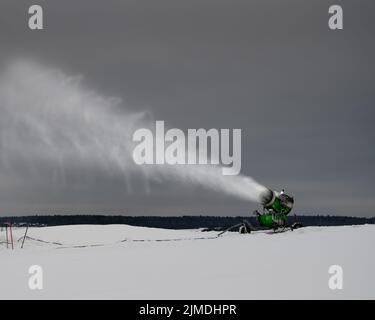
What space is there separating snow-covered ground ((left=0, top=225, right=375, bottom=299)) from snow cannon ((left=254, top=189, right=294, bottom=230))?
9.31 metres

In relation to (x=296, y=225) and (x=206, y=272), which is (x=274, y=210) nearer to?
(x=296, y=225)

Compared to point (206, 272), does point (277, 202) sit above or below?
above

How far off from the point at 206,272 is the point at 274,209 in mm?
19269

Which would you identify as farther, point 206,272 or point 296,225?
point 296,225

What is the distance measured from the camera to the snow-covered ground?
45.3 feet

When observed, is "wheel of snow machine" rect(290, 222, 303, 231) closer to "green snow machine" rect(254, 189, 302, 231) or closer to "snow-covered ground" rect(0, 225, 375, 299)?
"green snow machine" rect(254, 189, 302, 231)

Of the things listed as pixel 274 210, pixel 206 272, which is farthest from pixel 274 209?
pixel 206 272

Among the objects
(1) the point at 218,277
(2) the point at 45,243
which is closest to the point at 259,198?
(2) the point at 45,243

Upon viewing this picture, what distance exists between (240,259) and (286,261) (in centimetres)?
170

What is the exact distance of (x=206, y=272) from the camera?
1653cm

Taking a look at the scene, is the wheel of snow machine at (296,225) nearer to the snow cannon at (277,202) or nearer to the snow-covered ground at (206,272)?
the snow cannon at (277,202)

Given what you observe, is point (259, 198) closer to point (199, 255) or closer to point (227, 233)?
point (227, 233)

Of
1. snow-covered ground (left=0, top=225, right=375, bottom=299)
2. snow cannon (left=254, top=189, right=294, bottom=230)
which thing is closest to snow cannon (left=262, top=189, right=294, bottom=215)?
snow cannon (left=254, top=189, right=294, bottom=230)
